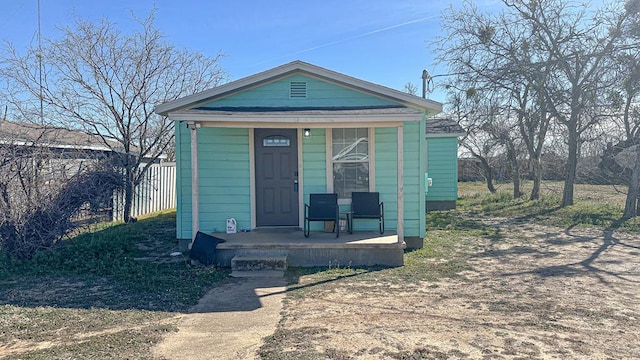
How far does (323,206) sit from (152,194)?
→ 7.13m

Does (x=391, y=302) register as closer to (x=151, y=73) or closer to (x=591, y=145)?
(x=151, y=73)

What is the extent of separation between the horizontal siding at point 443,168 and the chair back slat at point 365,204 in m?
6.56

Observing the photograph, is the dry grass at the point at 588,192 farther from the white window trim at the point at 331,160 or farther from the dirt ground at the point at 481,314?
the white window trim at the point at 331,160

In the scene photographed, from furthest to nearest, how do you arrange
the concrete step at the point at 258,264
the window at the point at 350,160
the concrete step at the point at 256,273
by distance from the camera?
the window at the point at 350,160, the concrete step at the point at 258,264, the concrete step at the point at 256,273

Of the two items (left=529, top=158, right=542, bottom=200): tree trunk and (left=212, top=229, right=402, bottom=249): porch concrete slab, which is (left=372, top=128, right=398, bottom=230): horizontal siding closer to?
(left=212, top=229, right=402, bottom=249): porch concrete slab

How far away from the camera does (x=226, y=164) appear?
6.96 m

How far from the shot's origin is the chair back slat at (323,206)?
6557 millimetres

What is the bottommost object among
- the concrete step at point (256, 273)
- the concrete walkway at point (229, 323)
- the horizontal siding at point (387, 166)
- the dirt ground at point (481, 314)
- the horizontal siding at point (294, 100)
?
the concrete walkway at point (229, 323)

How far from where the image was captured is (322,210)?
6.61 m

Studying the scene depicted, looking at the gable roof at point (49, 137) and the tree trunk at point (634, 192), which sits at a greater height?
the gable roof at point (49, 137)

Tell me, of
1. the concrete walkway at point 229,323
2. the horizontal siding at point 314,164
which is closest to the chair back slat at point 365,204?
the horizontal siding at point 314,164

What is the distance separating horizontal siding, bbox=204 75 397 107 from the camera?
A: 6.93 m

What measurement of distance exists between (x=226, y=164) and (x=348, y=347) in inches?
175

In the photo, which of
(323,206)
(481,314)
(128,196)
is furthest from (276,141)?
(128,196)
